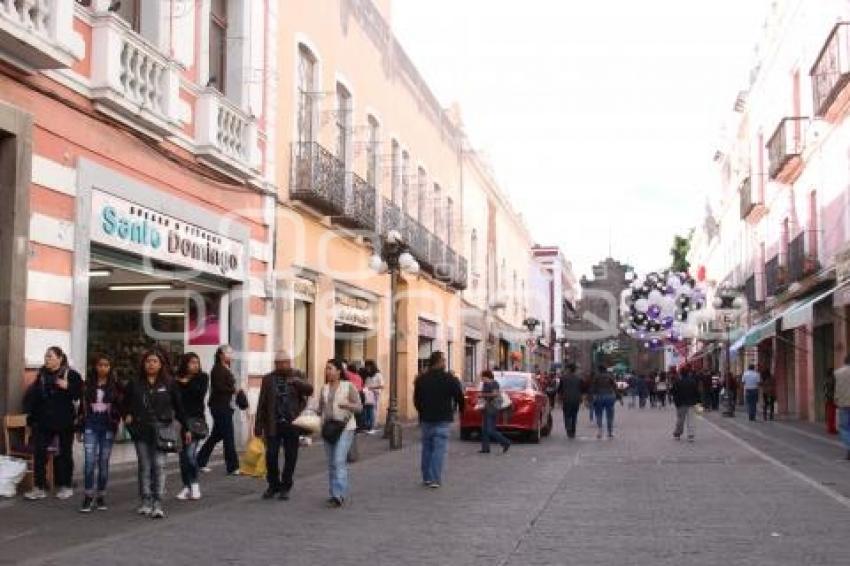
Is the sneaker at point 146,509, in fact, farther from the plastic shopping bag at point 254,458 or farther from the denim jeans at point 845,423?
the denim jeans at point 845,423

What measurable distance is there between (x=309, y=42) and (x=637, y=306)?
953 inches

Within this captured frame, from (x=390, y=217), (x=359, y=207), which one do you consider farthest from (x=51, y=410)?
(x=390, y=217)

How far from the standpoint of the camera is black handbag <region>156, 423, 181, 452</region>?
952 centimetres

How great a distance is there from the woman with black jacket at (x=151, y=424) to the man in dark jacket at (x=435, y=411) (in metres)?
3.64

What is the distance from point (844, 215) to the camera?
2295 centimetres

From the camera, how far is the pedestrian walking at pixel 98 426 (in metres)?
9.81

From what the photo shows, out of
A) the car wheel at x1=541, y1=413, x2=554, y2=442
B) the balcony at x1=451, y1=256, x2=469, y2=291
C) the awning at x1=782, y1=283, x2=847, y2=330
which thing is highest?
the balcony at x1=451, y1=256, x2=469, y2=291

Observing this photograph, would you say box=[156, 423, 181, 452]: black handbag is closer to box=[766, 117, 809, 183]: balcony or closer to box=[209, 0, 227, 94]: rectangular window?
box=[209, 0, 227, 94]: rectangular window

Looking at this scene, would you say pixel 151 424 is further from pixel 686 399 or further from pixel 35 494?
pixel 686 399

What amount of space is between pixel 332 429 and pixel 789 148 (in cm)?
2032

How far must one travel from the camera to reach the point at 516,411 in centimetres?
1988

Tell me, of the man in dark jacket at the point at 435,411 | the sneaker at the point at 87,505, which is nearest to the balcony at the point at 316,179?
the man in dark jacket at the point at 435,411

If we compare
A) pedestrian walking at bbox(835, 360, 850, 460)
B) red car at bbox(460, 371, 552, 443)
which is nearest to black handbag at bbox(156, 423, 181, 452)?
red car at bbox(460, 371, 552, 443)

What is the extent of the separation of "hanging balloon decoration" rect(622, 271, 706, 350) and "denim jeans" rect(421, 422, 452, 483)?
96.3ft
